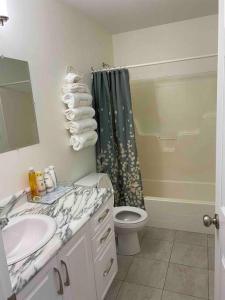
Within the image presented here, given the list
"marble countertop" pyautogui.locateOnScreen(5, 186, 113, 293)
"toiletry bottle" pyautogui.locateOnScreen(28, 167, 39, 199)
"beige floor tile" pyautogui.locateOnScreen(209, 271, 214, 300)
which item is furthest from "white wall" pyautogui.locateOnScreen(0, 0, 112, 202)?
"beige floor tile" pyautogui.locateOnScreen(209, 271, 214, 300)

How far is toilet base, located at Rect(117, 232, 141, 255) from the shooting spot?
225 centimetres

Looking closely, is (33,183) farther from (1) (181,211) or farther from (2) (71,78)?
(1) (181,211)

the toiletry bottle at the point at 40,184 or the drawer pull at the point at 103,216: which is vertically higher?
the toiletry bottle at the point at 40,184

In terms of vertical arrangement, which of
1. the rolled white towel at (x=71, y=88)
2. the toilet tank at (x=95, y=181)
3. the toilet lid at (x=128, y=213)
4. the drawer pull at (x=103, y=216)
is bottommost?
the toilet lid at (x=128, y=213)

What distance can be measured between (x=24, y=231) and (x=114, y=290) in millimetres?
1022

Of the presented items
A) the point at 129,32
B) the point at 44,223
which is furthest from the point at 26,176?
the point at 129,32

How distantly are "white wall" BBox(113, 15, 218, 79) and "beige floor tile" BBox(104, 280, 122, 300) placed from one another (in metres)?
2.42

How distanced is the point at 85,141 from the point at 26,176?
2.16 ft

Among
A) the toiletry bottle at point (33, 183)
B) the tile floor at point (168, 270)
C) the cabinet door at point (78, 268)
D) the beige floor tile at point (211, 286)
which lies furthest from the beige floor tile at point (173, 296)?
the toiletry bottle at point (33, 183)

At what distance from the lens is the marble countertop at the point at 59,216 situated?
89cm

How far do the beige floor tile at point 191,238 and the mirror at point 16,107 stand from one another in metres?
1.80

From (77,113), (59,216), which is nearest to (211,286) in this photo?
(59,216)

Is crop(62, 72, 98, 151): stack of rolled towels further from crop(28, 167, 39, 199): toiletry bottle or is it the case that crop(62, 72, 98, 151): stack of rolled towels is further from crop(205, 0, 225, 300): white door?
crop(205, 0, 225, 300): white door

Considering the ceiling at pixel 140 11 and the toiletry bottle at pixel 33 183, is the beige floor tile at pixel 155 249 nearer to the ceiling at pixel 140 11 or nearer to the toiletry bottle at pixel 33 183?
the toiletry bottle at pixel 33 183
